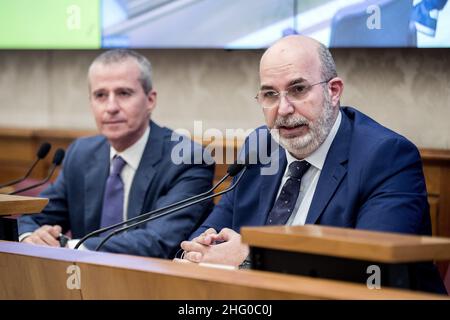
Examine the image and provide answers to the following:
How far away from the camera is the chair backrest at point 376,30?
3688mm

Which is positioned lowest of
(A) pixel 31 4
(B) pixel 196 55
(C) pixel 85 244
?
(C) pixel 85 244

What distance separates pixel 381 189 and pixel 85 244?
139 centimetres

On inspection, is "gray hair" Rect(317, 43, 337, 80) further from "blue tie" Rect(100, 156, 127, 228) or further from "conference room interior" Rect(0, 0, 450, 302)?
"blue tie" Rect(100, 156, 127, 228)

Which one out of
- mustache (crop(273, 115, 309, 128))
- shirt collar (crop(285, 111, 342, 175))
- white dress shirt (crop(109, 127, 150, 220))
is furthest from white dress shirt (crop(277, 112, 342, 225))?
white dress shirt (crop(109, 127, 150, 220))

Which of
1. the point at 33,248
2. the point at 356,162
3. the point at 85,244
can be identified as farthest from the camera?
the point at 85,244

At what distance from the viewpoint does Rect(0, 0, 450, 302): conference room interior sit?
168 cm

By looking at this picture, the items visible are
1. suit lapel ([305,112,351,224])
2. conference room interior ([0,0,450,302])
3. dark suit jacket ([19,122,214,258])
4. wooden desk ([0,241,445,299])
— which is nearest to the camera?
wooden desk ([0,241,445,299])

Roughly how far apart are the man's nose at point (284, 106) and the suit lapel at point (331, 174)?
0.60 feet

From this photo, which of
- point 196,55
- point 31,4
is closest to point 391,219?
point 196,55

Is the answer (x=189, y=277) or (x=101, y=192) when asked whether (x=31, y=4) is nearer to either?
(x=101, y=192)

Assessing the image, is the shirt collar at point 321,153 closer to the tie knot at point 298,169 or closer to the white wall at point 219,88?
the tie knot at point 298,169

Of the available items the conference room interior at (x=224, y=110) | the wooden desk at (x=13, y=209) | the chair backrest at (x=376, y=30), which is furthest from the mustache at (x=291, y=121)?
the chair backrest at (x=376, y=30)

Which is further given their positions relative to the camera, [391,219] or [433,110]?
[433,110]
